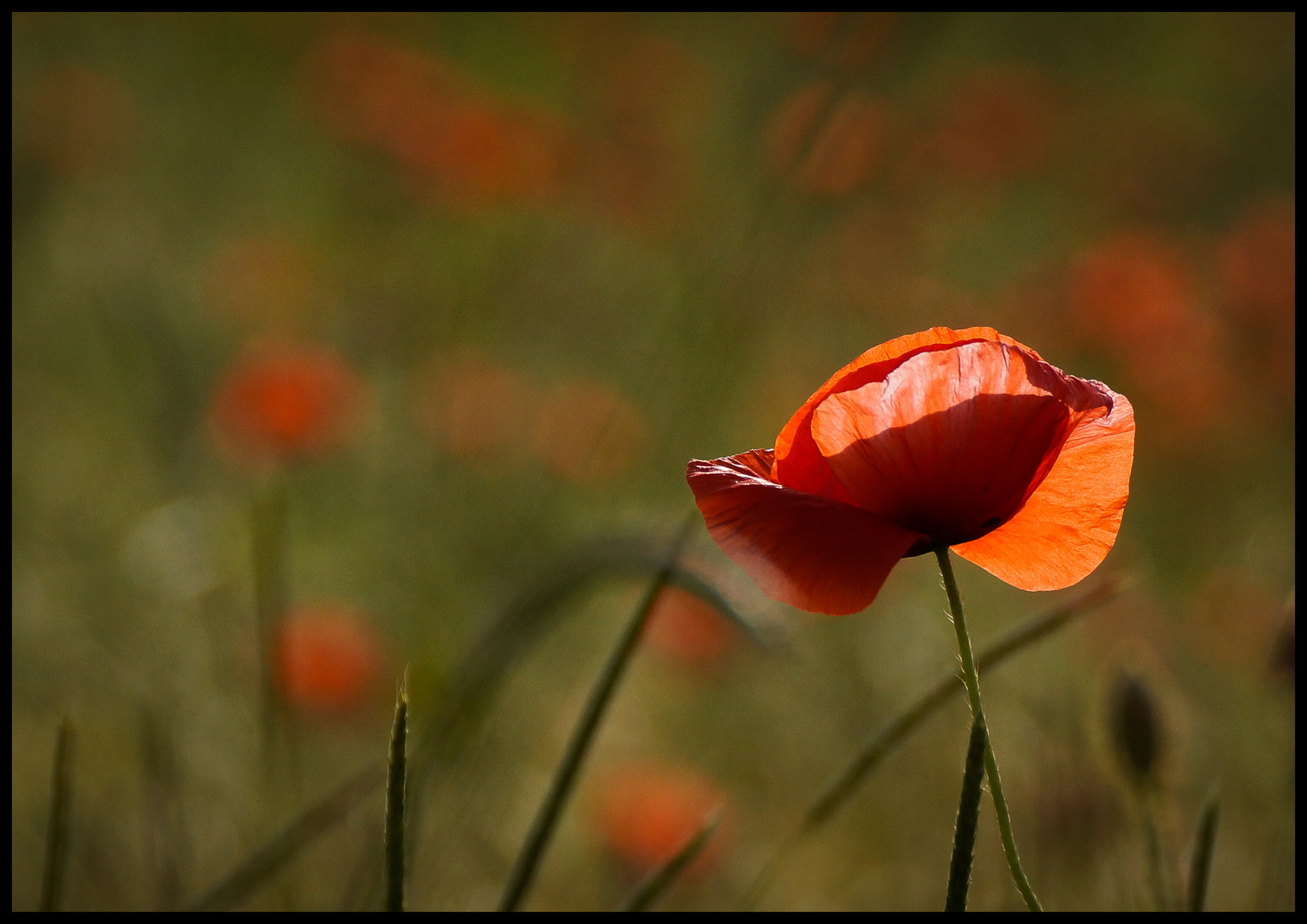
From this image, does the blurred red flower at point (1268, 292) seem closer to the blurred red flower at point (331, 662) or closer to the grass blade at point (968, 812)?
the blurred red flower at point (331, 662)

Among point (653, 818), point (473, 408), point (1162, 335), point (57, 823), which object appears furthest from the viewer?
point (1162, 335)

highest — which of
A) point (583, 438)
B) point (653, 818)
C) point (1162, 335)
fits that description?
point (1162, 335)

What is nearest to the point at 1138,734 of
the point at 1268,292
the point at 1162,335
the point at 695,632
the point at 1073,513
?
the point at 1073,513

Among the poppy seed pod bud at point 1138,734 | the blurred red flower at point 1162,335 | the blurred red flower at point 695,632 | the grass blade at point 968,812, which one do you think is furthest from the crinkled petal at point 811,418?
the blurred red flower at point 1162,335

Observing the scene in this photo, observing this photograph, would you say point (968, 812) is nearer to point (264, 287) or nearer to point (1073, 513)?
point (1073, 513)

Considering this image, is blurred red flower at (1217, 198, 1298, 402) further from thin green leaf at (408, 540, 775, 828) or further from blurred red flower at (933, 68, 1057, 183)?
thin green leaf at (408, 540, 775, 828)
